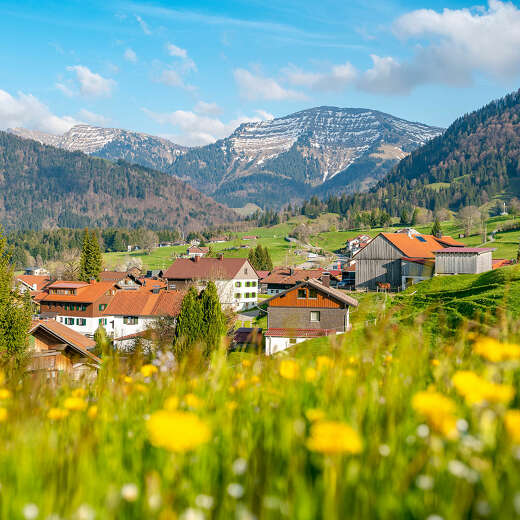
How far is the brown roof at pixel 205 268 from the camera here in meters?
83.0

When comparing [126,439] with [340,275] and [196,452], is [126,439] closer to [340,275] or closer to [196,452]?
Result: [196,452]

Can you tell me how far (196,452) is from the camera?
2227 mm

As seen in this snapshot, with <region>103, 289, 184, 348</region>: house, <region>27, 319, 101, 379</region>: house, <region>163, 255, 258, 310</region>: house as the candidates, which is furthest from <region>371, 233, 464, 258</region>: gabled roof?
<region>27, 319, 101, 379</region>: house

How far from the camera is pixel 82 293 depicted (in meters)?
68.5

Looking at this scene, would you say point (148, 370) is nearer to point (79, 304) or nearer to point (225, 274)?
point (79, 304)

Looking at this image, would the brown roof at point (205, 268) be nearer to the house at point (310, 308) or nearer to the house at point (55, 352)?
the house at point (310, 308)

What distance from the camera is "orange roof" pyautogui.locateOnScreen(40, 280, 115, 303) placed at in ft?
219

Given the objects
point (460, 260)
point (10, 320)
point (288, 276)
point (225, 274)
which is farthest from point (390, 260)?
point (10, 320)

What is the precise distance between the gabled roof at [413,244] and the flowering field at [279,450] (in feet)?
223

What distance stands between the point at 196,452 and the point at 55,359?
2359 cm

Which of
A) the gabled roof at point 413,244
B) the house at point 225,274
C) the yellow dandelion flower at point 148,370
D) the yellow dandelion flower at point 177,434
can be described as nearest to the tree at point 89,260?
the house at point 225,274

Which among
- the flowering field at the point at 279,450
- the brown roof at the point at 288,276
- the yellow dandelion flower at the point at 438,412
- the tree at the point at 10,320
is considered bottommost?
the brown roof at the point at 288,276

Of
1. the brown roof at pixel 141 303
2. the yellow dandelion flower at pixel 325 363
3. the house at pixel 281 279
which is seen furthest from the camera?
the house at pixel 281 279

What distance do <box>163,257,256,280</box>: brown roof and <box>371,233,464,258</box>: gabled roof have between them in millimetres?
27722
